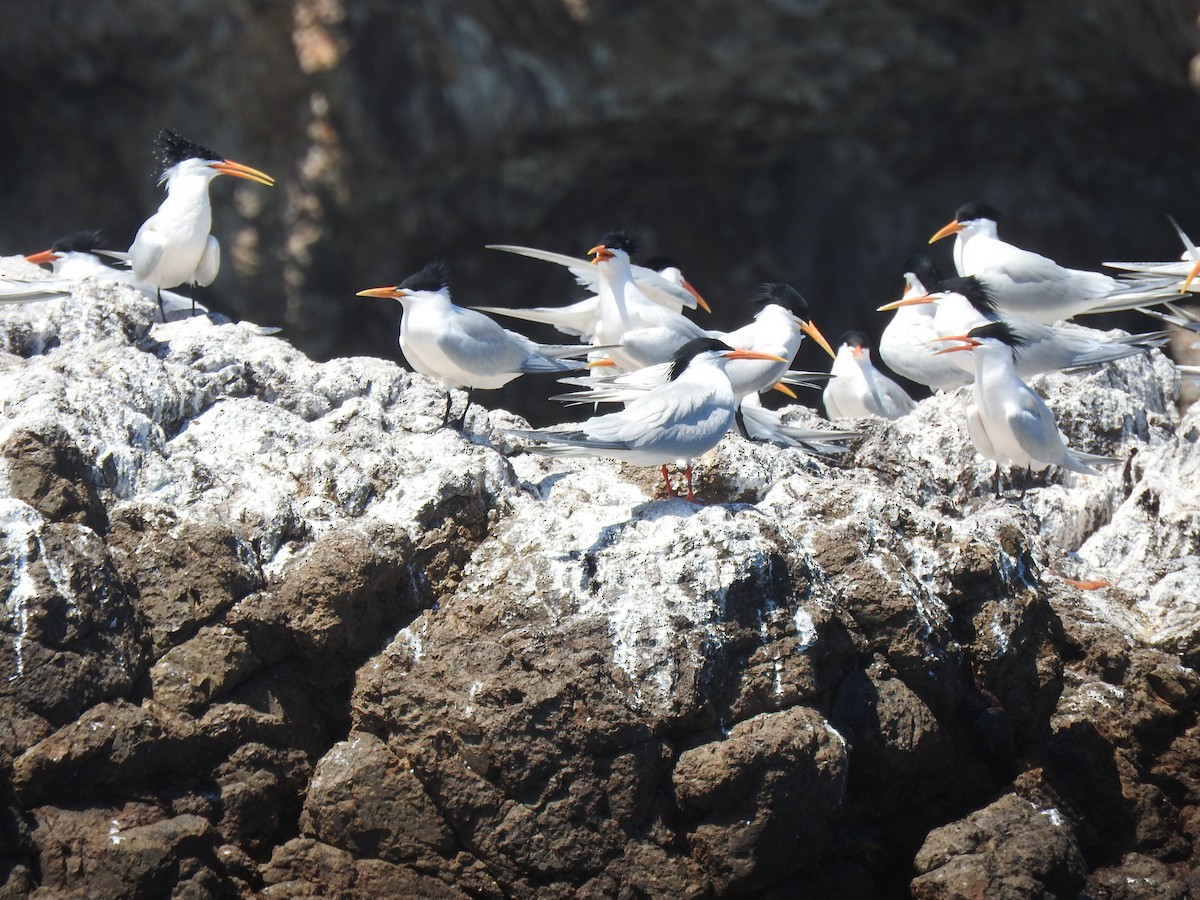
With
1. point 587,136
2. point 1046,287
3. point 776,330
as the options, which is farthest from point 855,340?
point 587,136

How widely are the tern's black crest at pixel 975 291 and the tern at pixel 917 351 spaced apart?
28cm

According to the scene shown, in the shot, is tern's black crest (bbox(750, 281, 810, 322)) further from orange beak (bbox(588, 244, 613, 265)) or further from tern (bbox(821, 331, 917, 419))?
tern (bbox(821, 331, 917, 419))

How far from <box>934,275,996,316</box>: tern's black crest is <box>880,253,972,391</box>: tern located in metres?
0.28

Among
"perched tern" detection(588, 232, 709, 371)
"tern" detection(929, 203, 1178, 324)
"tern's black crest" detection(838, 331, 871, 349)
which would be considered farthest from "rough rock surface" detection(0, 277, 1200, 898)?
"tern's black crest" detection(838, 331, 871, 349)

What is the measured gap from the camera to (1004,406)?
6414 millimetres

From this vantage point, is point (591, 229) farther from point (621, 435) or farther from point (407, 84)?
point (621, 435)

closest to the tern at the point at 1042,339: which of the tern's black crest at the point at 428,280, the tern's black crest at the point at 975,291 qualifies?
the tern's black crest at the point at 975,291

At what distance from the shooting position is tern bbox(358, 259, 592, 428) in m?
5.84

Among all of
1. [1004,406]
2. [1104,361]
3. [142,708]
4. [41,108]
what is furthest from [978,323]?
[41,108]

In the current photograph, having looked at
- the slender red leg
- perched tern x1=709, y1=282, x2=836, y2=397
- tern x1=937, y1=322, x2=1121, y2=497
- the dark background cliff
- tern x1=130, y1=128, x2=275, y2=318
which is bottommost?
the slender red leg

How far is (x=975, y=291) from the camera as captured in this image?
25.6 feet

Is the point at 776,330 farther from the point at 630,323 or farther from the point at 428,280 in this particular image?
the point at 428,280

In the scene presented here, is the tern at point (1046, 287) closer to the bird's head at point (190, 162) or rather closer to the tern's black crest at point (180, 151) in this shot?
the bird's head at point (190, 162)

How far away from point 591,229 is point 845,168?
7.37ft
